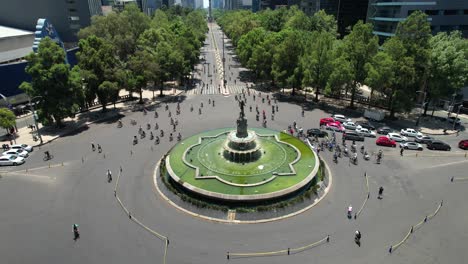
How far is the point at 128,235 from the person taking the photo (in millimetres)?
29531

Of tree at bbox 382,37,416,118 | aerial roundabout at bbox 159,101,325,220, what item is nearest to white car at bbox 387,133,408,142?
tree at bbox 382,37,416,118

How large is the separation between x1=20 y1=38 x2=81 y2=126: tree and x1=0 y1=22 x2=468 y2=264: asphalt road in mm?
8411

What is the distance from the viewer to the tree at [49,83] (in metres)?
50.3

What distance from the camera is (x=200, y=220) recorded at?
1254 inches

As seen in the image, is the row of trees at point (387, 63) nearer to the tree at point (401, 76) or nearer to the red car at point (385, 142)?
the tree at point (401, 76)

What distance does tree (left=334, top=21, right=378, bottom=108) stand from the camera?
192 feet

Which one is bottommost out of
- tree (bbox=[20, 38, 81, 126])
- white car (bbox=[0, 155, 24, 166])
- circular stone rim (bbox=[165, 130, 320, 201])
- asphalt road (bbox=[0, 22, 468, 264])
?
asphalt road (bbox=[0, 22, 468, 264])

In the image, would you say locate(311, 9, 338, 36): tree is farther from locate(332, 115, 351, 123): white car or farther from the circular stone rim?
the circular stone rim

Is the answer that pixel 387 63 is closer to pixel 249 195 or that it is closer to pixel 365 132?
pixel 365 132

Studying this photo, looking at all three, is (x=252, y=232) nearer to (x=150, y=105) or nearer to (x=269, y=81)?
(x=150, y=105)

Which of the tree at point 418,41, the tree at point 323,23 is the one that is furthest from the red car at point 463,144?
the tree at point 323,23

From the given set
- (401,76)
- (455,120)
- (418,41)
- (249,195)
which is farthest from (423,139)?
(249,195)

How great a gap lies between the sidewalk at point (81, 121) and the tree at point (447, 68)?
5412 cm

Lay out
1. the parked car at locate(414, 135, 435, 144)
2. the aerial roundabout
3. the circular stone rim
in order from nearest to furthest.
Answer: the circular stone rim
the aerial roundabout
the parked car at locate(414, 135, 435, 144)
